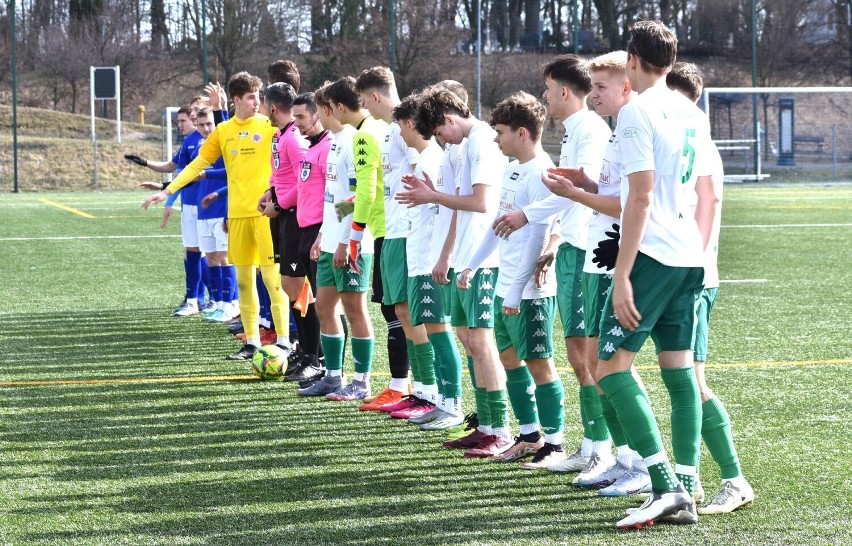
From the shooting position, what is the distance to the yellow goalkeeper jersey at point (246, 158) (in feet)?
26.5

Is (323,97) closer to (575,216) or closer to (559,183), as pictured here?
(575,216)

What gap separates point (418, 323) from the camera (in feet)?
20.5

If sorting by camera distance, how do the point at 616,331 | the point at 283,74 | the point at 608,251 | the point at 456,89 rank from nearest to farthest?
the point at 616,331, the point at 608,251, the point at 456,89, the point at 283,74

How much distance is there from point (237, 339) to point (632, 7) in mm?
41911

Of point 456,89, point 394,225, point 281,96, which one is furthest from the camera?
point 281,96

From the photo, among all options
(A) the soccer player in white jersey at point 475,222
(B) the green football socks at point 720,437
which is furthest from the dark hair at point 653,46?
(A) the soccer player in white jersey at point 475,222

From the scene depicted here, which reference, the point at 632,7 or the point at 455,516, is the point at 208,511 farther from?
the point at 632,7

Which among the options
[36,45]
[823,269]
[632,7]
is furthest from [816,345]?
[36,45]

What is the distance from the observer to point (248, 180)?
8.06 meters

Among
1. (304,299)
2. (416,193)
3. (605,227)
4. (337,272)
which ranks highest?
(416,193)

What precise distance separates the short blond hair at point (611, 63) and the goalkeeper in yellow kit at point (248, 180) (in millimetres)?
3679

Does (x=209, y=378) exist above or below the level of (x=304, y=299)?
below

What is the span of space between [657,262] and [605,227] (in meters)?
0.63

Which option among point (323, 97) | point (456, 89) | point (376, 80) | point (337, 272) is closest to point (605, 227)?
point (456, 89)
